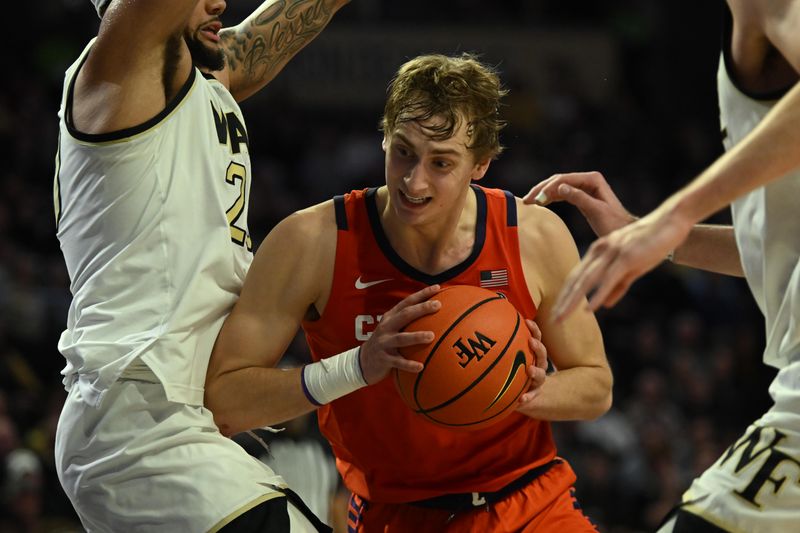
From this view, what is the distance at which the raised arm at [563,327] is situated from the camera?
3715mm

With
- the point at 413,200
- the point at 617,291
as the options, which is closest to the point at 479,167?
the point at 413,200

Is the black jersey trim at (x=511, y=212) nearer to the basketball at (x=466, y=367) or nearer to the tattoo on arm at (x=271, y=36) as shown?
the basketball at (x=466, y=367)

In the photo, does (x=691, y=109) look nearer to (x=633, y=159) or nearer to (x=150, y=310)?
(x=633, y=159)

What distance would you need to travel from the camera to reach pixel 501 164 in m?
12.8

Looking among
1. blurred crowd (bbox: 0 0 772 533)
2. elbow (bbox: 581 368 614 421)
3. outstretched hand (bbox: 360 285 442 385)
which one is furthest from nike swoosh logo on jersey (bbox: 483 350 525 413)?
blurred crowd (bbox: 0 0 772 533)

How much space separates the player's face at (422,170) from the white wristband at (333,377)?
50cm

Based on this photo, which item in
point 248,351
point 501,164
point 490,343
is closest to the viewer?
point 490,343

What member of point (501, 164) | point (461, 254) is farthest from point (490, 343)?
point (501, 164)

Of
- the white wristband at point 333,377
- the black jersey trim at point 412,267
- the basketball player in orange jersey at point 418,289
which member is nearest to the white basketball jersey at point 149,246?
the basketball player in orange jersey at point 418,289

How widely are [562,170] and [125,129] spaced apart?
389 inches

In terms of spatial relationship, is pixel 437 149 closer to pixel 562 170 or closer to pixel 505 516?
pixel 505 516

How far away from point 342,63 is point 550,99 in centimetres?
271

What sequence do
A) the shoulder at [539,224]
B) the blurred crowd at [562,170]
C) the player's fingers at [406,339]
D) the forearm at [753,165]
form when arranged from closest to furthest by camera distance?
the forearm at [753,165], the player's fingers at [406,339], the shoulder at [539,224], the blurred crowd at [562,170]

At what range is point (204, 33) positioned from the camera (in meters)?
3.79
